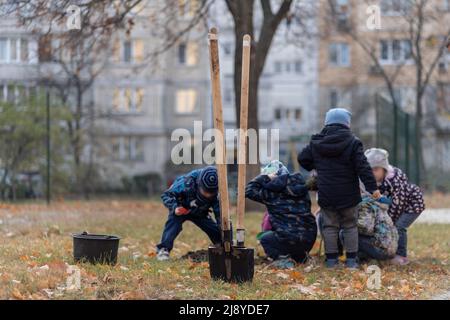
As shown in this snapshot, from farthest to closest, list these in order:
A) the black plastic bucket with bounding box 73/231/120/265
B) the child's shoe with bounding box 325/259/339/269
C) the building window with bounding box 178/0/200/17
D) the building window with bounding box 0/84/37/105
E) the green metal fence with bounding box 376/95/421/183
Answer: the building window with bounding box 0/84/37/105 → the green metal fence with bounding box 376/95/421/183 → the building window with bounding box 178/0/200/17 → the child's shoe with bounding box 325/259/339/269 → the black plastic bucket with bounding box 73/231/120/265

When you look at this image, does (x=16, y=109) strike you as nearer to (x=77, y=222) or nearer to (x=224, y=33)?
(x=77, y=222)

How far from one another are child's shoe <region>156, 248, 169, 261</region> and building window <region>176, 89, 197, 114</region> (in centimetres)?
3577

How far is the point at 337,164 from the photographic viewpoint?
743 cm

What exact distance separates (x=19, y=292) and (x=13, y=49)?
35294 mm

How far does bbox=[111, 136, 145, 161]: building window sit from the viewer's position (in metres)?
41.9

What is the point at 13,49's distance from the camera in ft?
128

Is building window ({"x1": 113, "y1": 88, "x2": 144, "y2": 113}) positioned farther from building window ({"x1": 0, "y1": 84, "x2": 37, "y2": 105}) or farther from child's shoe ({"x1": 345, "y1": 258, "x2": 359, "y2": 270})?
child's shoe ({"x1": 345, "y1": 258, "x2": 359, "y2": 270})

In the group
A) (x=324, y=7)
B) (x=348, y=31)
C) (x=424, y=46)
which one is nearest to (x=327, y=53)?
(x=424, y=46)

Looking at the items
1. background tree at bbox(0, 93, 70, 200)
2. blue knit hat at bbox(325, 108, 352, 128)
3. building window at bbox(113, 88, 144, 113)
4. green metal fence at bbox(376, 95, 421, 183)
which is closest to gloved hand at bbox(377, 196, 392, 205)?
blue knit hat at bbox(325, 108, 352, 128)

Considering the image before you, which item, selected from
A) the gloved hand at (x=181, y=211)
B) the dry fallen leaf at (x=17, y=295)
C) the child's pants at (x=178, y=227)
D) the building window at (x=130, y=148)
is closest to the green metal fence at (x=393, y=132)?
the child's pants at (x=178, y=227)

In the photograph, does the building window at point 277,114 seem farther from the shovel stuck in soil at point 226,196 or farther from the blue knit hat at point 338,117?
the shovel stuck in soil at point 226,196

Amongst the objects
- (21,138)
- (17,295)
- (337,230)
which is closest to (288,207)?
(337,230)

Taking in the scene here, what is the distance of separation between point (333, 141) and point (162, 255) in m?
2.16
